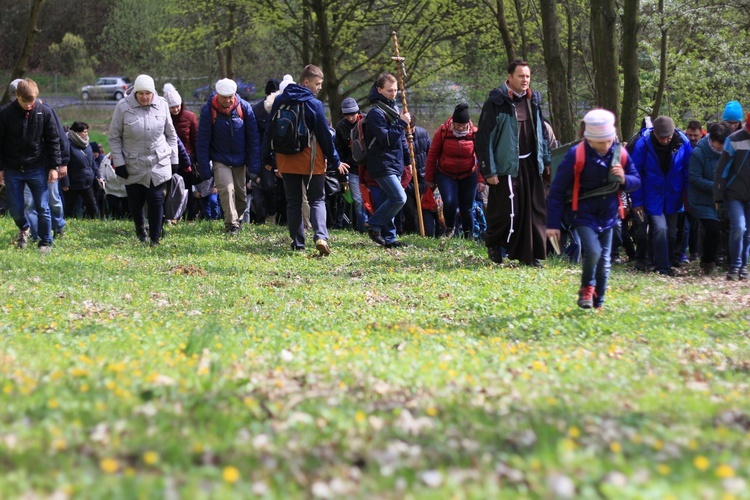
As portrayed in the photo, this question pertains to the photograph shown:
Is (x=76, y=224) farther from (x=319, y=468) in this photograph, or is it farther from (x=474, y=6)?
(x=474, y=6)

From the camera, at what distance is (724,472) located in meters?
4.15

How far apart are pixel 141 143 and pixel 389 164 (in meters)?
3.56

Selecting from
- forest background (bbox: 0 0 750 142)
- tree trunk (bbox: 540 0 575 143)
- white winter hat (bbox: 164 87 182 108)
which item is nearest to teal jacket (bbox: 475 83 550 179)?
forest background (bbox: 0 0 750 142)

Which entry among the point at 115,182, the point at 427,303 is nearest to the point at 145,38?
the point at 115,182

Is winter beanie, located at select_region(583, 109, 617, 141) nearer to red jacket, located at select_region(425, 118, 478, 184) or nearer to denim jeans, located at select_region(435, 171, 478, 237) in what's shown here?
red jacket, located at select_region(425, 118, 478, 184)

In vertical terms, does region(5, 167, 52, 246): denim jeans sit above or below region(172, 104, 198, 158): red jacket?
below

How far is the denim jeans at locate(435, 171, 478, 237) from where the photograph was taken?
1430 centimetres

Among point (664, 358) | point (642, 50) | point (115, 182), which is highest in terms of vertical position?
point (642, 50)

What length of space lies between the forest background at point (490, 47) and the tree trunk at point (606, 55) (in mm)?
21

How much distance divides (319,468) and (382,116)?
929cm

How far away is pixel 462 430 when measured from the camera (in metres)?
5.02

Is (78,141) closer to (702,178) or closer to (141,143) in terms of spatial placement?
(141,143)

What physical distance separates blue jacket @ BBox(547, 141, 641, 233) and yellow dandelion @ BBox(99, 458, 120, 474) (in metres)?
5.83

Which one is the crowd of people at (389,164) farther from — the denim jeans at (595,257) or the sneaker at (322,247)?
the denim jeans at (595,257)
